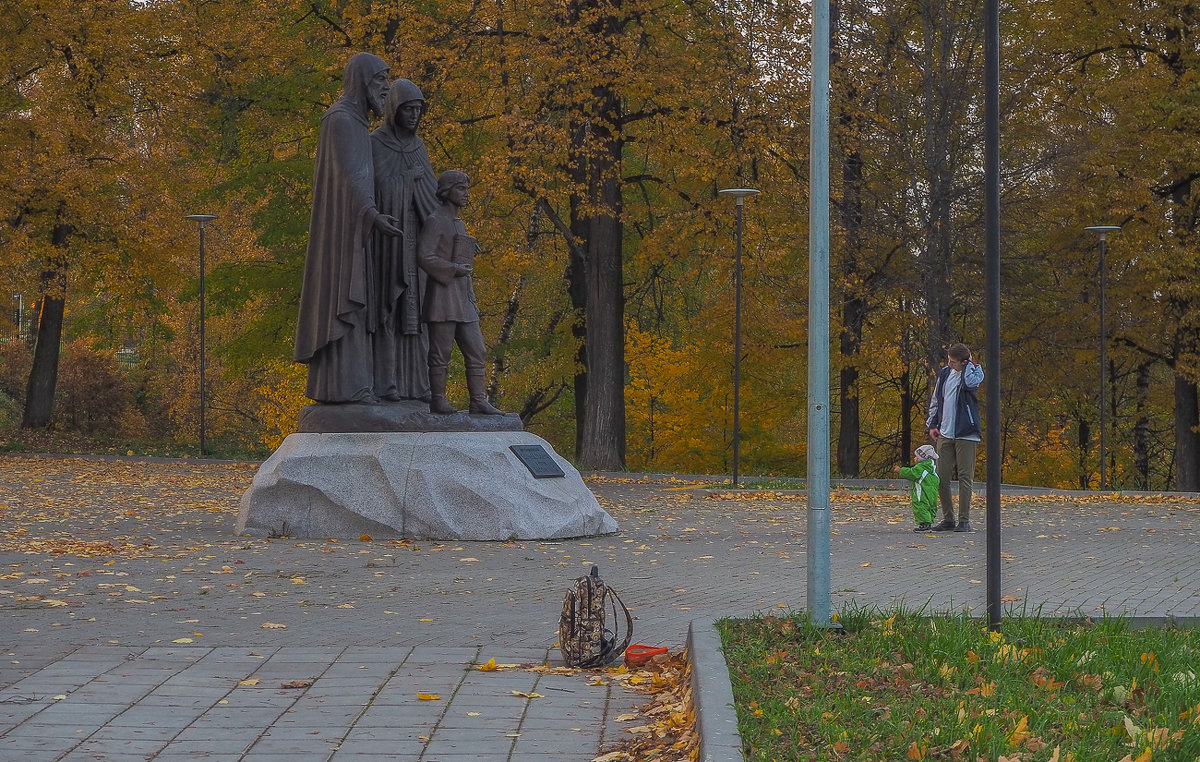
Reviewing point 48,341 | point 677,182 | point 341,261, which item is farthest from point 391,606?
point 48,341

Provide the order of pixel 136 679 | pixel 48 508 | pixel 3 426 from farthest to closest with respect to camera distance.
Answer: pixel 3 426, pixel 48 508, pixel 136 679

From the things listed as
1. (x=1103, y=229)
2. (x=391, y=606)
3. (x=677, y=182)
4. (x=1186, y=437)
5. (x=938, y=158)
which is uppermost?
(x=938, y=158)

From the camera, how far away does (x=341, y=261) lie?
14.7 metres

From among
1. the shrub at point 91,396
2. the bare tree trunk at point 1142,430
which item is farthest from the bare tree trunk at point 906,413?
the shrub at point 91,396

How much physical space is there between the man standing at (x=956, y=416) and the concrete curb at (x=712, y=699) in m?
8.02

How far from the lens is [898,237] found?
96.4 feet

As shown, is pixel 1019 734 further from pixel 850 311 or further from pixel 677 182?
pixel 850 311

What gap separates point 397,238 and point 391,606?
6529 millimetres

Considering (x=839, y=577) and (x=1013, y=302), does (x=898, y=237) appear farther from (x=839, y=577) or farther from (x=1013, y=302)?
(x=839, y=577)

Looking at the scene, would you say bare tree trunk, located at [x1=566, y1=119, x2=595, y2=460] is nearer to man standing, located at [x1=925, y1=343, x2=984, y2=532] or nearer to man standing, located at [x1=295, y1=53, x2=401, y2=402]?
man standing, located at [x1=295, y1=53, x2=401, y2=402]

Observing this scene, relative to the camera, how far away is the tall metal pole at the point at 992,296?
7195mm

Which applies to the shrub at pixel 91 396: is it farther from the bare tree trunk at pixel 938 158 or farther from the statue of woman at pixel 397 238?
the statue of woman at pixel 397 238

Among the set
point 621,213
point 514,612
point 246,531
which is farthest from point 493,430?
point 621,213

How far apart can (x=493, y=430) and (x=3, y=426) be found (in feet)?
79.5
